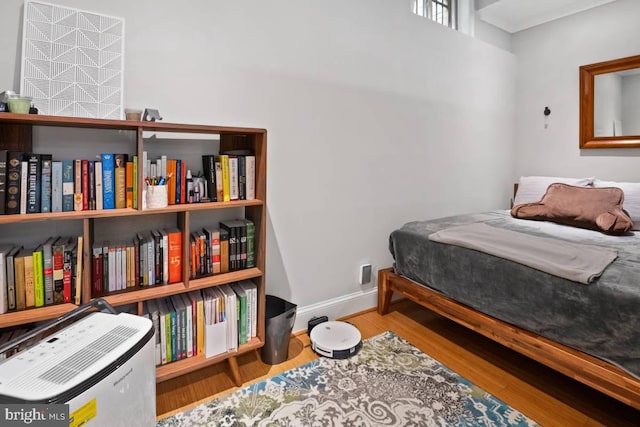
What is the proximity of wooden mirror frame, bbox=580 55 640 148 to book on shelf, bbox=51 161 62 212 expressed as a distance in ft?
12.7

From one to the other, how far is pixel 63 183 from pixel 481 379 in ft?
7.19

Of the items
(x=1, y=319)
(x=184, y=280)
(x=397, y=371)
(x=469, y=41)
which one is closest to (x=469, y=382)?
(x=397, y=371)

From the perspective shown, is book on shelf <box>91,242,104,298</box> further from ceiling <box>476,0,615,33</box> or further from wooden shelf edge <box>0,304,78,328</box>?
ceiling <box>476,0,615,33</box>

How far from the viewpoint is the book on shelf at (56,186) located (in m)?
1.36

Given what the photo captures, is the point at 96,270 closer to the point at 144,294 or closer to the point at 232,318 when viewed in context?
the point at 144,294

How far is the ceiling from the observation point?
3051 millimetres

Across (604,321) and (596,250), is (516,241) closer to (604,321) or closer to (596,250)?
(596,250)

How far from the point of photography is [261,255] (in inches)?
70.8

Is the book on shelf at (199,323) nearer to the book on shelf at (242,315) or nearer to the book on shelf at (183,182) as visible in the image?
the book on shelf at (242,315)

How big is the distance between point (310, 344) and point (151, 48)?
6.11 ft

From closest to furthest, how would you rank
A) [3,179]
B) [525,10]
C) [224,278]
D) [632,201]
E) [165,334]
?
[3,179] < [165,334] < [224,278] < [632,201] < [525,10]

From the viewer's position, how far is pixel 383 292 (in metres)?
2.53

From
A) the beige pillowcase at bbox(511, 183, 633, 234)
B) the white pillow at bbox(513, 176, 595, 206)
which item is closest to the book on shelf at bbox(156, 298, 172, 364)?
the beige pillowcase at bbox(511, 183, 633, 234)

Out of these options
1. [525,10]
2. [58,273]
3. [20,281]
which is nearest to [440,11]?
[525,10]
